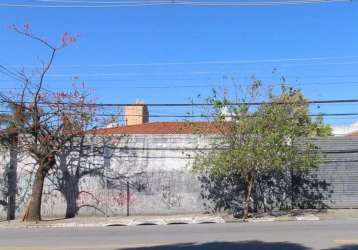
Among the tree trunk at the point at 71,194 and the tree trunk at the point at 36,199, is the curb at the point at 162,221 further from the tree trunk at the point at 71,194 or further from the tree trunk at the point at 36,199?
the tree trunk at the point at 71,194

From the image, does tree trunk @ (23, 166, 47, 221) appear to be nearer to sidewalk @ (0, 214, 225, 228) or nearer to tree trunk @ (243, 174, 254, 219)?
sidewalk @ (0, 214, 225, 228)

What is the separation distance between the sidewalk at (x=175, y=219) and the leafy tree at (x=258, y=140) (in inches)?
56.4

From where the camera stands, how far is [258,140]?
23.4 m

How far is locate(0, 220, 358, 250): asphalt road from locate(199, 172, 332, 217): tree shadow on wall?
8.49 meters

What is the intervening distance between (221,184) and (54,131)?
24.6 feet

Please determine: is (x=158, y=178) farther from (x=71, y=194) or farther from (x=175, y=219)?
(x=71, y=194)

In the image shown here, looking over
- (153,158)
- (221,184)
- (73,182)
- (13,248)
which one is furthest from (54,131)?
(13,248)

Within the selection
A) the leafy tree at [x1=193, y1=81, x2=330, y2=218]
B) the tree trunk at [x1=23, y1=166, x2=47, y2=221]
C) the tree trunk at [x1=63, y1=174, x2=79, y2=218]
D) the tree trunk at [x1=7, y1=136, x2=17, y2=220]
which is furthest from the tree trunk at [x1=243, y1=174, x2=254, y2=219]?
the tree trunk at [x1=7, y1=136, x2=17, y2=220]

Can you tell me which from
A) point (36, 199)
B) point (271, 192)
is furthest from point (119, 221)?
point (271, 192)

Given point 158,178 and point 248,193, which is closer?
point 248,193

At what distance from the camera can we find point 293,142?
2517 centimetres

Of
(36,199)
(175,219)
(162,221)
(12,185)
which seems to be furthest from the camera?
(12,185)

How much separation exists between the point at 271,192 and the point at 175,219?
501 centimetres

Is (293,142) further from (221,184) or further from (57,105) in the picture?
(57,105)
